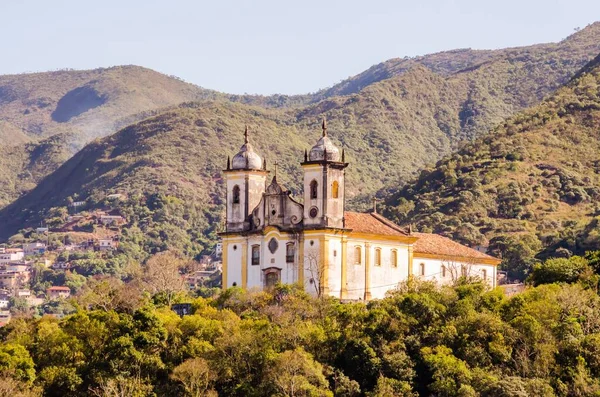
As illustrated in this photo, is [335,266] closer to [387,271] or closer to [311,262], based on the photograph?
[311,262]

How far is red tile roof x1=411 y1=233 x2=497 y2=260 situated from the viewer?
7994cm

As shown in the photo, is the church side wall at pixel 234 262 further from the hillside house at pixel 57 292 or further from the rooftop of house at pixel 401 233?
the hillside house at pixel 57 292

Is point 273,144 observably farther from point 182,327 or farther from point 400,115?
point 182,327

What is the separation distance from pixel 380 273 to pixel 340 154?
6.71 meters

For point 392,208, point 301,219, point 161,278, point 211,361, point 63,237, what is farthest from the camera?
point 63,237

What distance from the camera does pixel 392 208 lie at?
122 meters

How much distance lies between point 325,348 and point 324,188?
1044 cm

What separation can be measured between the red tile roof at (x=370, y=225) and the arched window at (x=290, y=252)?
10.4 feet

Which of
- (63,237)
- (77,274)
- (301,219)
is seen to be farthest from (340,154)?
(63,237)

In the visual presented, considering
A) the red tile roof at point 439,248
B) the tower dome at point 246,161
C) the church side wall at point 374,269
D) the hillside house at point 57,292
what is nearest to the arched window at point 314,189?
the church side wall at point 374,269

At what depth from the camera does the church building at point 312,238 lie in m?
73.2

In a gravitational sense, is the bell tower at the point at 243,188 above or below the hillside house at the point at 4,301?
above

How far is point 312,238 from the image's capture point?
73.4 metres

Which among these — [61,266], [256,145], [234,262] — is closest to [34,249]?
[61,266]
